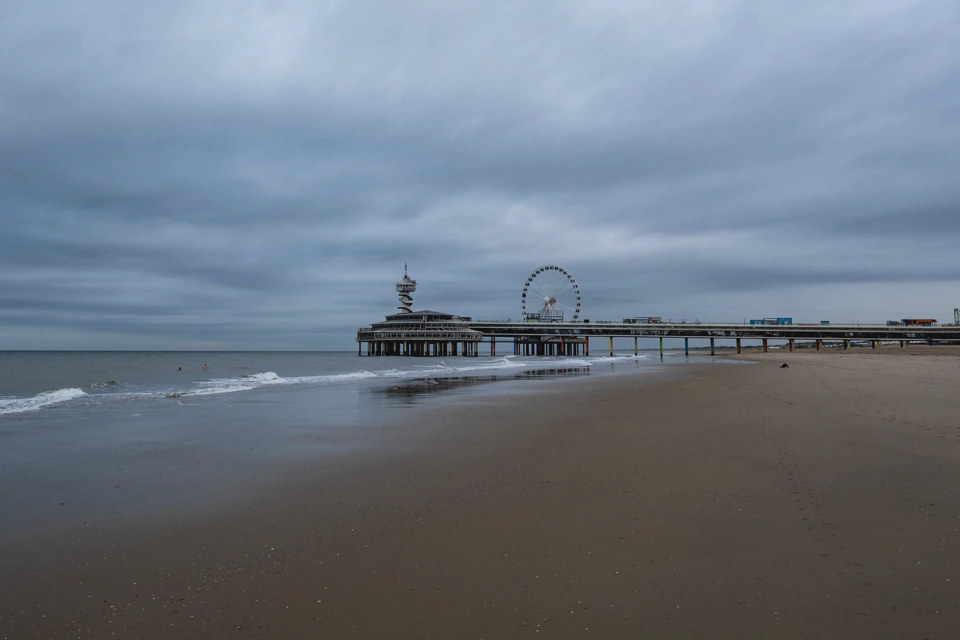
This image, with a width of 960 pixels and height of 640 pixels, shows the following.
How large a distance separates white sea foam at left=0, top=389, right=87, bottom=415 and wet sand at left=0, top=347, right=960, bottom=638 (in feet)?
49.7

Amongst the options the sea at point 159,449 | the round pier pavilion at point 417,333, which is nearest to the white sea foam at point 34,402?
the sea at point 159,449

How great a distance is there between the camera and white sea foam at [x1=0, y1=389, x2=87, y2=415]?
17391 mm

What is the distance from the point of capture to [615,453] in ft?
29.3

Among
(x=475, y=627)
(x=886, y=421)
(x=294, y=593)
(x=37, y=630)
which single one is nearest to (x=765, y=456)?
(x=886, y=421)

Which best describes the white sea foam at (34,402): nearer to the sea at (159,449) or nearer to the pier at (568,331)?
the sea at (159,449)

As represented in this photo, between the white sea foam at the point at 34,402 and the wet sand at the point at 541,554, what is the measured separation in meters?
15.1

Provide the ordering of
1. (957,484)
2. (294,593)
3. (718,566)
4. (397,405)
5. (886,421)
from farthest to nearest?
(397,405) → (886,421) → (957,484) → (718,566) → (294,593)

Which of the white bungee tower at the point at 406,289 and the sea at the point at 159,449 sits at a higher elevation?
the white bungee tower at the point at 406,289

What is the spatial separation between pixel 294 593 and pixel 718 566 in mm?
3232

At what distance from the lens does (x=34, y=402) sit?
782 inches

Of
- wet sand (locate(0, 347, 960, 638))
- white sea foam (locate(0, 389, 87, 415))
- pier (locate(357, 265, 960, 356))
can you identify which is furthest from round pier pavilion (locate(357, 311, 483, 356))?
wet sand (locate(0, 347, 960, 638))

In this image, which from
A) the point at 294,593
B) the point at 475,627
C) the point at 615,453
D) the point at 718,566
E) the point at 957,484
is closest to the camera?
the point at 475,627

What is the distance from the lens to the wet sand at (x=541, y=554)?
3561 mm

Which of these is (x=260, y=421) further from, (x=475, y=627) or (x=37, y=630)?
(x=475, y=627)
